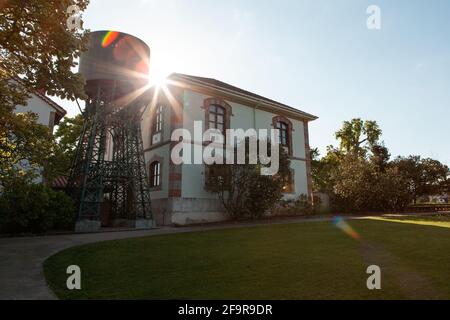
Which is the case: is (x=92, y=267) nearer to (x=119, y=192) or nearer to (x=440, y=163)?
(x=119, y=192)

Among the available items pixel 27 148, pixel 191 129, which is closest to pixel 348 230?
pixel 27 148

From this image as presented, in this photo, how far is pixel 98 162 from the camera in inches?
564

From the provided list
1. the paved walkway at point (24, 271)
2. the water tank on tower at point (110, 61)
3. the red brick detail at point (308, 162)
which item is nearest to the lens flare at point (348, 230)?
the paved walkway at point (24, 271)

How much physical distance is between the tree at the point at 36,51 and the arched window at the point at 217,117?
12.1 m

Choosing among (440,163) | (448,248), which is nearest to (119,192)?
(448,248)

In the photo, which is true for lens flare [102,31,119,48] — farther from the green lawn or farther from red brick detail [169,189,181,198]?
the green lawn

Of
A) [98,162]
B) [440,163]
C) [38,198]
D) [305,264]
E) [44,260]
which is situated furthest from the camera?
[440,163]

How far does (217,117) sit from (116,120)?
597cm

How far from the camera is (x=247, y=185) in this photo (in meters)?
15.6

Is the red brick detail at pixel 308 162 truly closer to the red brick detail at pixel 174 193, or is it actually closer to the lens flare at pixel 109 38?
the red brick detail at pixel 174 193

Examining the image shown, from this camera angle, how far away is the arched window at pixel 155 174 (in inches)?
676

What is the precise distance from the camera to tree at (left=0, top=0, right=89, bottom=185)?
5.25 meters

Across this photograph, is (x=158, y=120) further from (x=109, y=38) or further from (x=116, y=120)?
(x=109, y=38)
